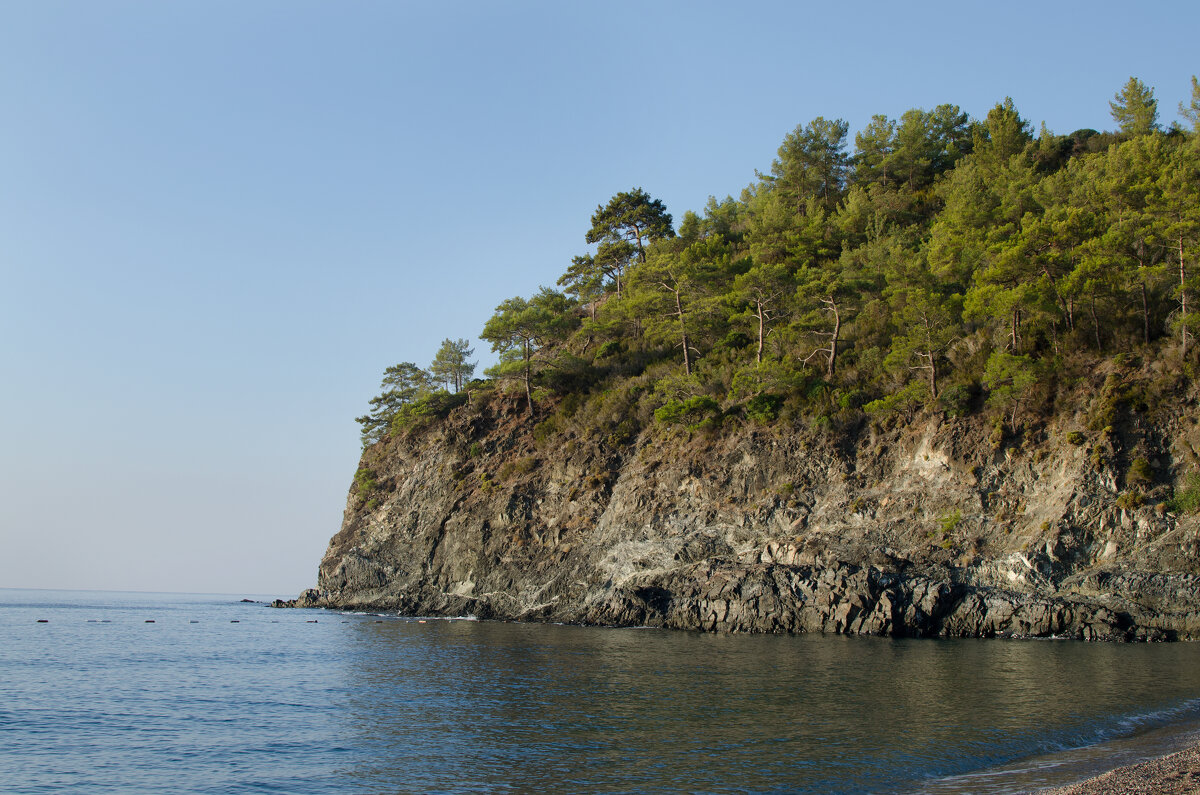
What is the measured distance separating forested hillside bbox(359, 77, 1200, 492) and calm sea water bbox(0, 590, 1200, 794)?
18.1 metres

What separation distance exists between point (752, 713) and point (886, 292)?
127 feet

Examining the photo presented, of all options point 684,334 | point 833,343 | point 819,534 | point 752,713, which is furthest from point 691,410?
point 752,713

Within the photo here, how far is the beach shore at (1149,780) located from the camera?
32.9 ft

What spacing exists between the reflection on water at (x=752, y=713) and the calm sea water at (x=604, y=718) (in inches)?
3.4

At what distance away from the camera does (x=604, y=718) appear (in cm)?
1858

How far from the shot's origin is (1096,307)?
42.3 m

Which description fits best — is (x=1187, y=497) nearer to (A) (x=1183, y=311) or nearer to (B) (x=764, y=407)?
(A) (x=1183, y=311)

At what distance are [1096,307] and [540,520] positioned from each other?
38.9m

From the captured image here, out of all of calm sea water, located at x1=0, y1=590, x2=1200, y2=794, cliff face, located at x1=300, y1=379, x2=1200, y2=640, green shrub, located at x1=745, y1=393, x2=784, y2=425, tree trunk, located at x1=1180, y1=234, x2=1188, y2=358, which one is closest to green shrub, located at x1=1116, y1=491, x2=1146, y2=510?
cliff face, located at x1=300, y1=379, x2=1200, y2=640

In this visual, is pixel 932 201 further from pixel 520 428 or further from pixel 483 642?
pixel 483 642

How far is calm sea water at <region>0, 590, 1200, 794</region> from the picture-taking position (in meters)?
13.6

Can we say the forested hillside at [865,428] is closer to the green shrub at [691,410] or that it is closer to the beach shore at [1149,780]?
the green shrub at [691,410]

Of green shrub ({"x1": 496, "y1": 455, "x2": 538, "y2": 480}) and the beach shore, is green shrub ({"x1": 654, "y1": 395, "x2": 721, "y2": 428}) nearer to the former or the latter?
green shrub ({"x1": 496, "y1": 455, "x2": 538, "y2": 480})

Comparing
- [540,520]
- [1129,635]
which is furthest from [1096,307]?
[540,520]
